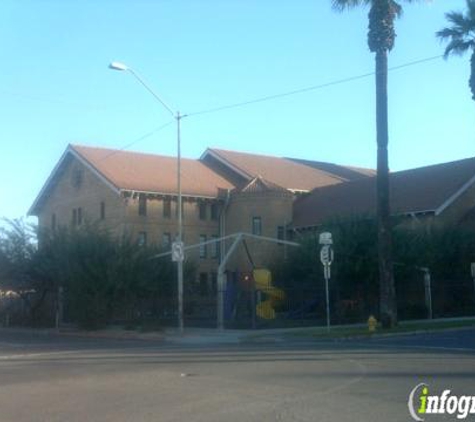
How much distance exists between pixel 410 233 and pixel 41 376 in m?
25.0

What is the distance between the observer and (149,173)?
51.5 m

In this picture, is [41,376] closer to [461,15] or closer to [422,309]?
[422,309]

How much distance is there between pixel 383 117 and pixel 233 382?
1728cm

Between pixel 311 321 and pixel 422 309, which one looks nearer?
pixel 311 321

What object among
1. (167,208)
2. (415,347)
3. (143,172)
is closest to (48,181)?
(143,172)

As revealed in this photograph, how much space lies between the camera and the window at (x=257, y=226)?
167 feet

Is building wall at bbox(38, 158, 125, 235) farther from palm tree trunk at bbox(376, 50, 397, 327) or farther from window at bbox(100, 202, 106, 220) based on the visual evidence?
palm tree trunk at bbox(376, 50, 397, 327)

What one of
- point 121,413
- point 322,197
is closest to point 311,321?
point 322,197

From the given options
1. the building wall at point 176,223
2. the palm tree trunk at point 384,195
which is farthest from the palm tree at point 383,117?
the building wall at point 176,223

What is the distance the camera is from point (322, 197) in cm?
5300

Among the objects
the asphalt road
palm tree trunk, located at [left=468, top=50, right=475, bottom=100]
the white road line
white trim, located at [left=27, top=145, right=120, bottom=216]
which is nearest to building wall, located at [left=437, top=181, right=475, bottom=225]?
palm tree trunk, located at [left=468, top=50, right=475, bottom=100]

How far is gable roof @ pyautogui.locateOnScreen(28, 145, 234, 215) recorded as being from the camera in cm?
4922

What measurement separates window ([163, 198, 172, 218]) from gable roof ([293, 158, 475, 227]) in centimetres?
824

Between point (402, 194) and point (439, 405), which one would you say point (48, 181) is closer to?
point (402, 194)
